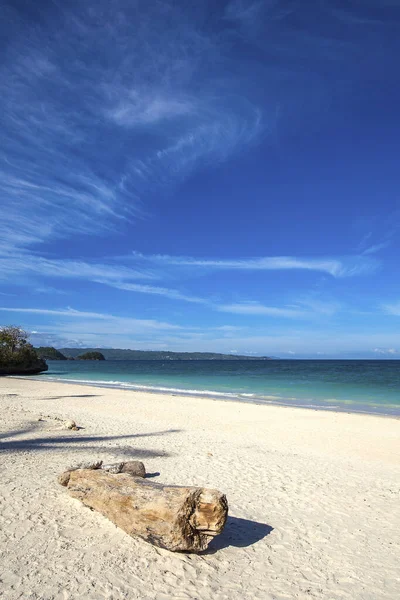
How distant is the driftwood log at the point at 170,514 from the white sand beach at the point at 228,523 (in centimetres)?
24

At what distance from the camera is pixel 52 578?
414 cm

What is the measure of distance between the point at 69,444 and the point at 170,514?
22.2 feet

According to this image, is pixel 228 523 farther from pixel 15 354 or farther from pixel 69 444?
pixel 15 354

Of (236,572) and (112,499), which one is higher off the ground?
(112,499)

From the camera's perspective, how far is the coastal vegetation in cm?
5506

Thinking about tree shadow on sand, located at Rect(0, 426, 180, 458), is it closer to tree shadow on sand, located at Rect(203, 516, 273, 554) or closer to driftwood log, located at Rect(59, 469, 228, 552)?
tree shadow on sand, located at Rect(203, 516, 273, 554)

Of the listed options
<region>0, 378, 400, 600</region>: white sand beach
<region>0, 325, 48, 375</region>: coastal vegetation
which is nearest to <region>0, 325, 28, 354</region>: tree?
<region>0, 325, 48, 375</region>: coastal vegetation

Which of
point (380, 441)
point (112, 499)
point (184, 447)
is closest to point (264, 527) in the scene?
point (112, 499)

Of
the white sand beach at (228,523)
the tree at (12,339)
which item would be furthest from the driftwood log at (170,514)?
the tree at (12,339)

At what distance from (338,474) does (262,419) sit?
8487 mm

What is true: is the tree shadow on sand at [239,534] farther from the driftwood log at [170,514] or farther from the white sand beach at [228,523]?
the driftwood log at [170,514]

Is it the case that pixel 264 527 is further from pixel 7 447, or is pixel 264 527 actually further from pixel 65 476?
pixel 7 447

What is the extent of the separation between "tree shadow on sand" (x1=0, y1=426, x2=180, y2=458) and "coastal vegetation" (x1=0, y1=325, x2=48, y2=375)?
48249 millimetres

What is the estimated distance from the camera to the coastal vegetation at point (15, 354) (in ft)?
181
